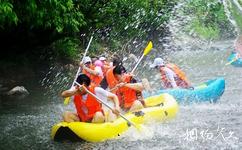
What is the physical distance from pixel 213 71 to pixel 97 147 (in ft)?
38.2

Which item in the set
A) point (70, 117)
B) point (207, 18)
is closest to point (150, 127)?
point (70, 117)

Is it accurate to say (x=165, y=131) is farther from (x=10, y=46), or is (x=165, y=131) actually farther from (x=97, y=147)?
(x=10, y=46)

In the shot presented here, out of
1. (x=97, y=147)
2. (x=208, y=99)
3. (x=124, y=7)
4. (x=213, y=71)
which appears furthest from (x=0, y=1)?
(x=124, y=7)

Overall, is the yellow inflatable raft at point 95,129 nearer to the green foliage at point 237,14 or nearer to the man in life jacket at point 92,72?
the man in life jacket at point 92,72

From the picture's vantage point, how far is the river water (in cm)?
857

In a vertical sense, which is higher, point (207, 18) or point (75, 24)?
point (207, 18)

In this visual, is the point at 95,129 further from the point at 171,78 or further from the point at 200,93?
the point at 200,93

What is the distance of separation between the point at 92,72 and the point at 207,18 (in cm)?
3010

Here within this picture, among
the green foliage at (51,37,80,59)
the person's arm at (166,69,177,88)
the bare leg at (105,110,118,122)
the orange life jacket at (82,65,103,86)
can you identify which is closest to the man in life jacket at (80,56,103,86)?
the orange life jacket at (82,65,103,86)

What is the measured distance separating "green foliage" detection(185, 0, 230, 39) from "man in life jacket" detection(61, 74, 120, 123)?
2885 centimetres

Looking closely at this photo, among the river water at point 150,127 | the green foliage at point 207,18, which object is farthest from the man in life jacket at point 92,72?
the green foliage at point 207,18

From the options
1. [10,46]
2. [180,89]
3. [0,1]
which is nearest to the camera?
[0,1]

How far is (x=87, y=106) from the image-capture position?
8750mm

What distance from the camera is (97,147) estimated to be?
8508 millimetres
